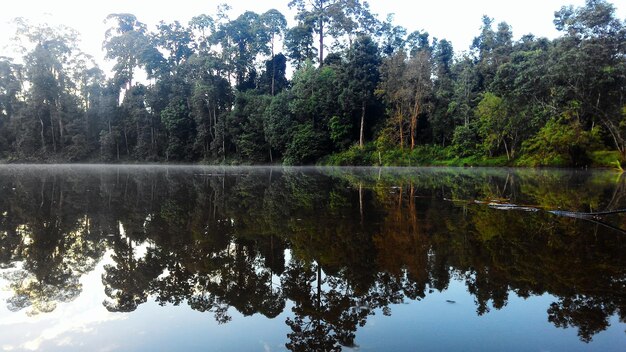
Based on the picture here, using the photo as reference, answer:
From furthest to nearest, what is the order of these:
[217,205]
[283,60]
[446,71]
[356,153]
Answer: [283,60], [446,71], [356,153], [217,205]

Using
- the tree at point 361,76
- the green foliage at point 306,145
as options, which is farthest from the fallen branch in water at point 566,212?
the green foliage at point 306,145

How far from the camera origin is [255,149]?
41594 mm

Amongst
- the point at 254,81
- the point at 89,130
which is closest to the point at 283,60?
the point at 254,81

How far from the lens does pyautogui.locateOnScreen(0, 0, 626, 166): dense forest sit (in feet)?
88.7

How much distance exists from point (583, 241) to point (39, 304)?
19.7ft

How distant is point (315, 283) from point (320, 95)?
36125mm

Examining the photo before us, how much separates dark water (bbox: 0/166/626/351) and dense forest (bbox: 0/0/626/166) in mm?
24682

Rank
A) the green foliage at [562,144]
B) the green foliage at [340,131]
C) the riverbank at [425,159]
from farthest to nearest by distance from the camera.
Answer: the green foliage at [340,131] → the riverbank at [425,159] → the green foliage at [562,144]

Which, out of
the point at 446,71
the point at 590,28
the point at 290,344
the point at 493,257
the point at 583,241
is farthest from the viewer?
the point at 446,71

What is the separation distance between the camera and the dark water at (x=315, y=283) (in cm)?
262

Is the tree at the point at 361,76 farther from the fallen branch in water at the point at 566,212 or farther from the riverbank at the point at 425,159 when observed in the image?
the fallen branch in water at the point at 566,212

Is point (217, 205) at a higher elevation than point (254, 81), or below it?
below

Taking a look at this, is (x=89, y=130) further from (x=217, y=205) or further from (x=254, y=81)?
(x=217, y=205)

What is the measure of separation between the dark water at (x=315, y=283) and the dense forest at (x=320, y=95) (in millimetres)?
24682
